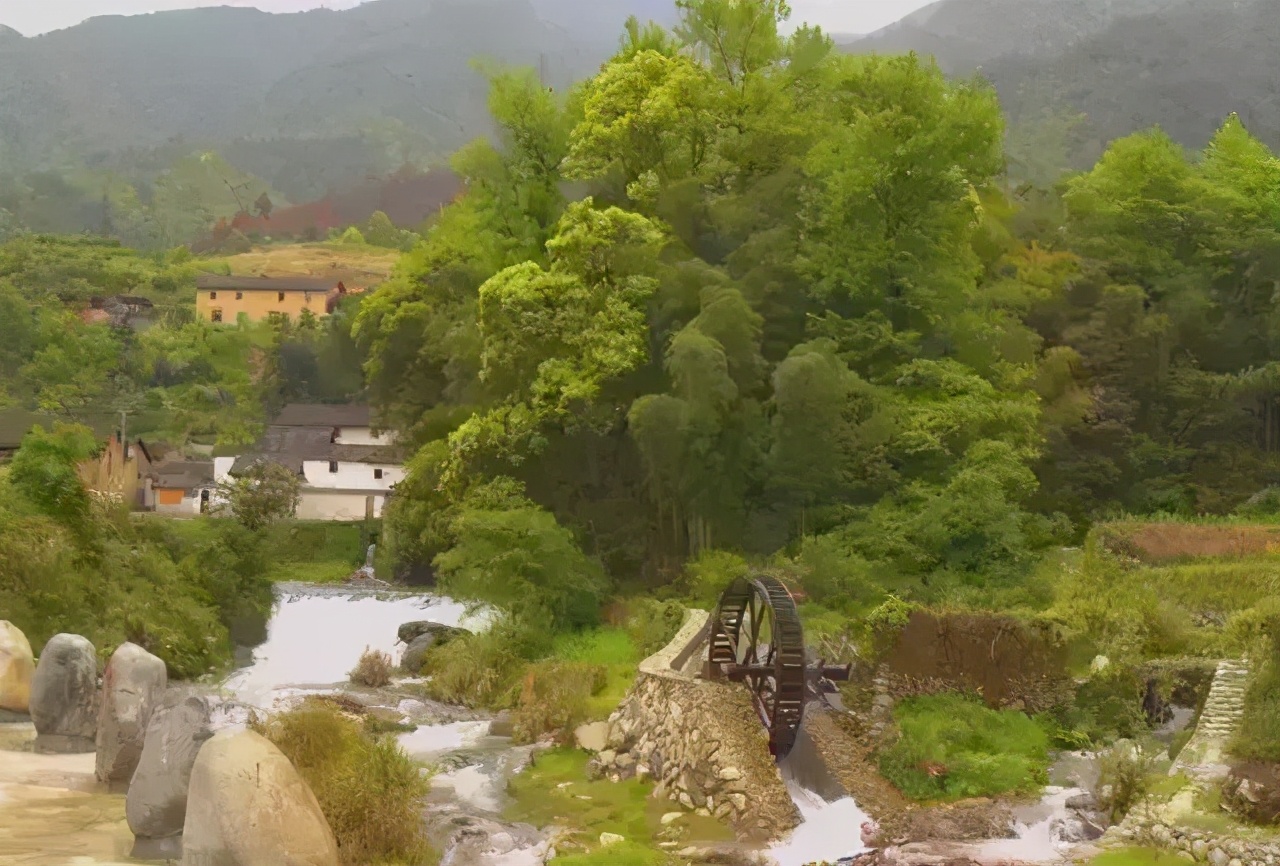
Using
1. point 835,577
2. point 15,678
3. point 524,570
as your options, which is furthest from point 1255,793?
point 15,678

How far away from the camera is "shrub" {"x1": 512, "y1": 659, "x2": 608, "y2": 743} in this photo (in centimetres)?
1897

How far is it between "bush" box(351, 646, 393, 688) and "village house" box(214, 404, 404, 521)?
315 inches

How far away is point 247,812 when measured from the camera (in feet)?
40.4

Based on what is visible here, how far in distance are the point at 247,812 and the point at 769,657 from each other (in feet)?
22.1

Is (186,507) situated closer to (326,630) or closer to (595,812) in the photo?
(326,630)

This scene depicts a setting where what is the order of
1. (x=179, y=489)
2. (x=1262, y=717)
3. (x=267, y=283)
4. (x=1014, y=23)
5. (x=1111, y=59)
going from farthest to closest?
(x=1014, y=23)
(x=1111, y=59)
(x=267, y=283)
(x=179, y=489)
(x=1262, y=717)

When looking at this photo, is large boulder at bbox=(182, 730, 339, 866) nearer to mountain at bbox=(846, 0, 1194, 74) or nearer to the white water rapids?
the white water rapids

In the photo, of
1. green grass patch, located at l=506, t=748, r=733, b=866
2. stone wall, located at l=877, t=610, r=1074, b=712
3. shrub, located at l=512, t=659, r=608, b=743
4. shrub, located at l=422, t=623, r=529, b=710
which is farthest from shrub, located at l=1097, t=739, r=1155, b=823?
shrub, located at l=422, t=623, r=529, b=710

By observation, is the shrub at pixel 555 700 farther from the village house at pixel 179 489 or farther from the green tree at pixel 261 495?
the village house at pixel 179 489

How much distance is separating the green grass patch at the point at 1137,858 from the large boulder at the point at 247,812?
694cm

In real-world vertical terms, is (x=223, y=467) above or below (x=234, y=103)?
below

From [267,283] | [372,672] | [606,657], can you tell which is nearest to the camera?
[606,657]

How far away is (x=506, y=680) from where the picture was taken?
21562 millimetres

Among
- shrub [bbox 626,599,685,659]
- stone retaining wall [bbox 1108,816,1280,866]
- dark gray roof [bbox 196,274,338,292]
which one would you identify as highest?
dark gray roof [bbox 196,274,338,292]
